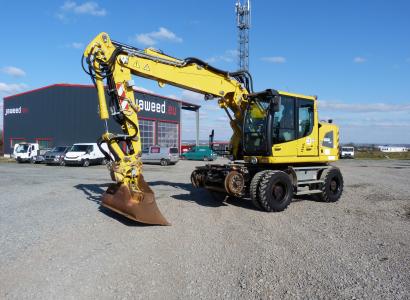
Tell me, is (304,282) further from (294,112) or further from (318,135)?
(318,135)

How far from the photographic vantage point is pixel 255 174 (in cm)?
1012

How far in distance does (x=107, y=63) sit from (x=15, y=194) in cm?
631

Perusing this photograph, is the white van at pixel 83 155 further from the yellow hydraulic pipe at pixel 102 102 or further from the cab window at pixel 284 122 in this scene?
the yellow hydraulic pipe at pixel 102 102

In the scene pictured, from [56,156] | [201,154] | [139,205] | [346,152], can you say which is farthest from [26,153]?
[346,152]

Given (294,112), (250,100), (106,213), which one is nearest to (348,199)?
(294,112)

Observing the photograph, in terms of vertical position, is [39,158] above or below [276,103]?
below

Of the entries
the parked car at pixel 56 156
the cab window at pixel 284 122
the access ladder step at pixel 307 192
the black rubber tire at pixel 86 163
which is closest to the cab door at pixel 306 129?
the cab window at pixel 284 122

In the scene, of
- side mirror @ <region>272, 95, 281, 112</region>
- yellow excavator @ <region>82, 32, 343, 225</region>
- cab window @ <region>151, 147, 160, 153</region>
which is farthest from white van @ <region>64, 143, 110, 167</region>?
side mirror @ <region>272, 95, 281, 112</region>

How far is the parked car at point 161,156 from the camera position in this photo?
103 ft

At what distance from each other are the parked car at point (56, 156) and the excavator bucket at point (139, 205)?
75.6 ft

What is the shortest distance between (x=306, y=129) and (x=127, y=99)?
527 cm

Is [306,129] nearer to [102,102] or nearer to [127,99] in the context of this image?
[127,99]

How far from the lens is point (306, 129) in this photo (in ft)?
36.4

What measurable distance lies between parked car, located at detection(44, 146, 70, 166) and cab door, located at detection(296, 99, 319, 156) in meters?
23.0
